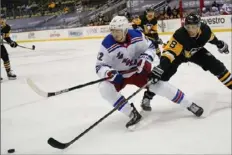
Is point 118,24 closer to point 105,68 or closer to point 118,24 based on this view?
point 118,24

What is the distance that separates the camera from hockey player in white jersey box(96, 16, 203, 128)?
273 centimetres

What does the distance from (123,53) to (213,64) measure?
2.49 ft

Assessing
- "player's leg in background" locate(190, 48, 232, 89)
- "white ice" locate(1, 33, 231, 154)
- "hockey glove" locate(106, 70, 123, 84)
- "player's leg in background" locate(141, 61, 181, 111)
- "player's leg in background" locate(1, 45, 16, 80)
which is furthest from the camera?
"player's leg in background" locate(1, 45, 16, 80)

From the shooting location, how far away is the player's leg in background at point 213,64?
2988mm

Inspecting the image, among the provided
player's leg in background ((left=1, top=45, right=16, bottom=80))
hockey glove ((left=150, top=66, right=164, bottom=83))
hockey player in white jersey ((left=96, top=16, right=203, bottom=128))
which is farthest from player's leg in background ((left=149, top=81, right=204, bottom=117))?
player's leg in background ((left=1, top=45, right=16, bottom=80))

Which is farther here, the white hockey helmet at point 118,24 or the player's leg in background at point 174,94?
the player's leg in background at point 174,94

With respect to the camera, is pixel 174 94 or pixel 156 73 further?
pixel 174 94

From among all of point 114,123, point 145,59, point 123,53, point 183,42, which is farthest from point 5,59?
point 183,42

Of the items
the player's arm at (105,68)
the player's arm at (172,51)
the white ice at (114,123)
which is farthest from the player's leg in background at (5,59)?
the player's arm at (172,51)

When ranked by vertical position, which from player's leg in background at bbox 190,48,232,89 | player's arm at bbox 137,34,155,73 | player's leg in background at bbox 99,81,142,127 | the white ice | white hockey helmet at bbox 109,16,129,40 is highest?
white hockey helmet at bbox 109,16,129,40

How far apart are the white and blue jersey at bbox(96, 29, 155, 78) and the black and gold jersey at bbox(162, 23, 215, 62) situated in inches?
5.4

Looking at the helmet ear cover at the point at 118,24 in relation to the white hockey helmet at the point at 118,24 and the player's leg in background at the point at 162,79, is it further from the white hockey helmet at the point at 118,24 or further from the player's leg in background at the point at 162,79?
the player's leg in background at the point at 162,79

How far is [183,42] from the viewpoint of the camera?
2822 millimetres

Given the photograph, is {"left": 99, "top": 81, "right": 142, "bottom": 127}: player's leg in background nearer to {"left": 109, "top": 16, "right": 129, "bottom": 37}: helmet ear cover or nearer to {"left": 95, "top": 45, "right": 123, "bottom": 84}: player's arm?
{"left": 95, "top": 45, "right": 123, "bottom": 84}: player's arm
